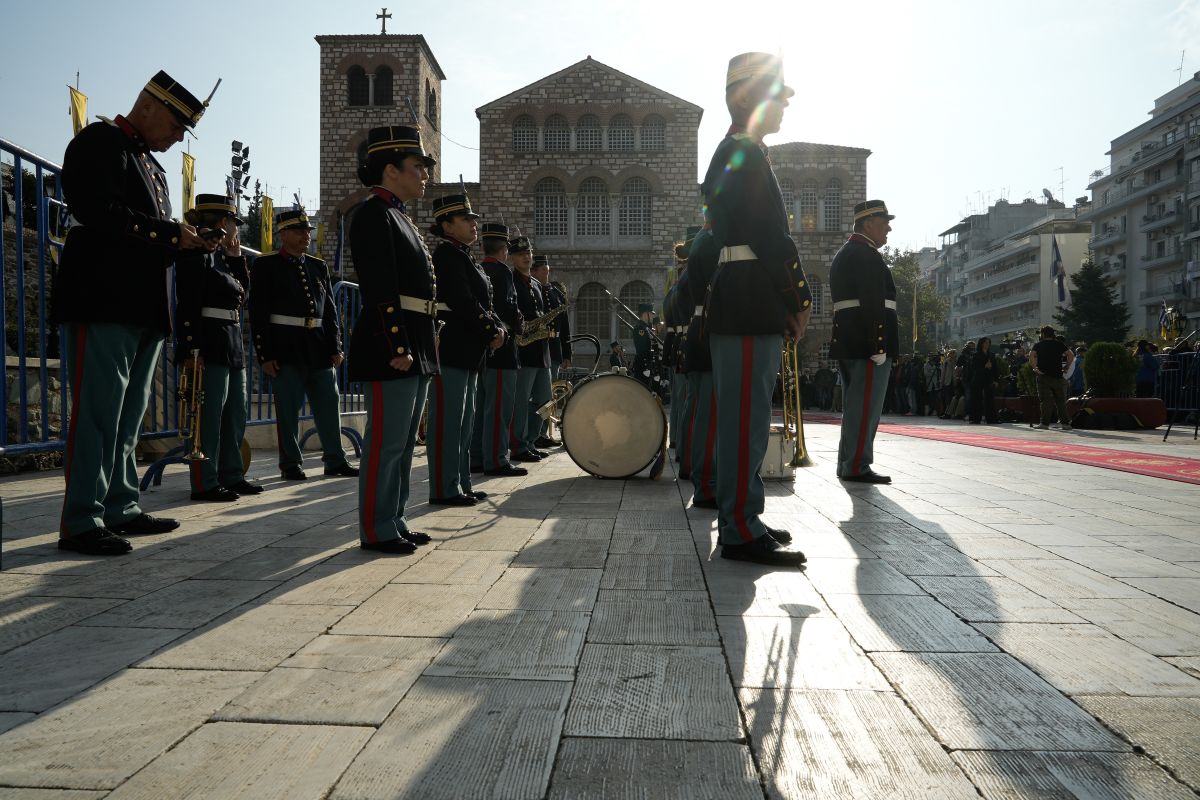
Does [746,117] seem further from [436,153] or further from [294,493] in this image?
[436,153]

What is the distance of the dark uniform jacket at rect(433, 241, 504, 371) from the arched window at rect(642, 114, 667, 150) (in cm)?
3673

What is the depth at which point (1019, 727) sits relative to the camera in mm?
2039

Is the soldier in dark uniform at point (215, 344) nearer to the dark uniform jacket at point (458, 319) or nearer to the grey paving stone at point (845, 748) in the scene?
the dark uniform jacket at point (458, 319)

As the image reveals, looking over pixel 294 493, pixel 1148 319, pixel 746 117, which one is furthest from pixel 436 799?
pixel 1148 319

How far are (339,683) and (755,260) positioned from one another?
279cm

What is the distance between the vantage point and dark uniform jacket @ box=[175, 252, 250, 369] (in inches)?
228

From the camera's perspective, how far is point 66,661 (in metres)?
2.46

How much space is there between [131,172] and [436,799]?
148 inches

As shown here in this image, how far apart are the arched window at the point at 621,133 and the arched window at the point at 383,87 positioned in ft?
34.6

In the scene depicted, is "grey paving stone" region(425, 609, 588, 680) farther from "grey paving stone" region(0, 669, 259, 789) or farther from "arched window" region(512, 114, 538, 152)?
"arched window" region(512, 114, 538, 152)

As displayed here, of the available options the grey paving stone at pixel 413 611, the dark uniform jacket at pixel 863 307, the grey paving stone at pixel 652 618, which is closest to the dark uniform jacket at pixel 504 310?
the dark uniform jacket at pixel 863 307

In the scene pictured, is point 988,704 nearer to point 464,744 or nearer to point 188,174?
point 464,744

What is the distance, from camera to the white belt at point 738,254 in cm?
420

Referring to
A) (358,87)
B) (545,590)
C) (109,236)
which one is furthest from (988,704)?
(358,87)
